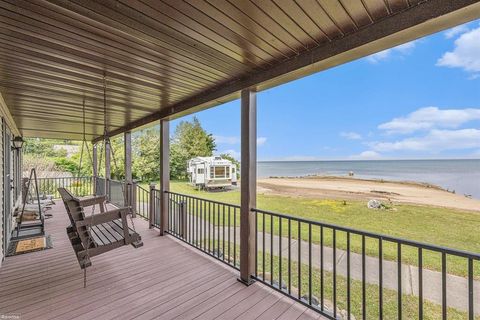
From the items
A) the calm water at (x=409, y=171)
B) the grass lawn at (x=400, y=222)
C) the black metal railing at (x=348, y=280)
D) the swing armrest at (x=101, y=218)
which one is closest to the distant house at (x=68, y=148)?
the grass lawn at (x=400, y=222)

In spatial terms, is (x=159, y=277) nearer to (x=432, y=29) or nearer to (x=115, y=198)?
(x=432, y=29)

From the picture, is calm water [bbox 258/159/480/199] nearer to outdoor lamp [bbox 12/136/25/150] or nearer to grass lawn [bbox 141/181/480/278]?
grass lawn [bbox 141/181/480/278]

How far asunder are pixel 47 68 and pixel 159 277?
2.69 meters

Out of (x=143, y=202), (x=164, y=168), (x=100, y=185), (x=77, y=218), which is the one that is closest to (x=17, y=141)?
(x=143, y=202)

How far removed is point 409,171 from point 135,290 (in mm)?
31455

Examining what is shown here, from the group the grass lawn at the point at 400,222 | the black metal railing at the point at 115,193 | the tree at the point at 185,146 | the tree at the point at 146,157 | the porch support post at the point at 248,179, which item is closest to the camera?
the porch support post at the point at 248,179

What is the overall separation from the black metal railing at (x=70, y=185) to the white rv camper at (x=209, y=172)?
18.6 ft

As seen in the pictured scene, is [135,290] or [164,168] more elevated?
[164,168]

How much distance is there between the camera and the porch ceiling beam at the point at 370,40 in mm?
1527

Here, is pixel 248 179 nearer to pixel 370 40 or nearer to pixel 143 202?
pixel 370 40

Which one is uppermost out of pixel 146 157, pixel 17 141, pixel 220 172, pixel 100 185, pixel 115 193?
pixel 17 141

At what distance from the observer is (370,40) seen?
1.82 meters

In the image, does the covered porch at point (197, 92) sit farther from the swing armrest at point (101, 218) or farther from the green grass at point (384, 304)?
the swing armrest at point (101, 218)

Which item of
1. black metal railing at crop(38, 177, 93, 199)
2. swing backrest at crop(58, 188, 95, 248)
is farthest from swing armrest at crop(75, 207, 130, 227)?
black metal railing at crop(38, 177, 93, 199)
